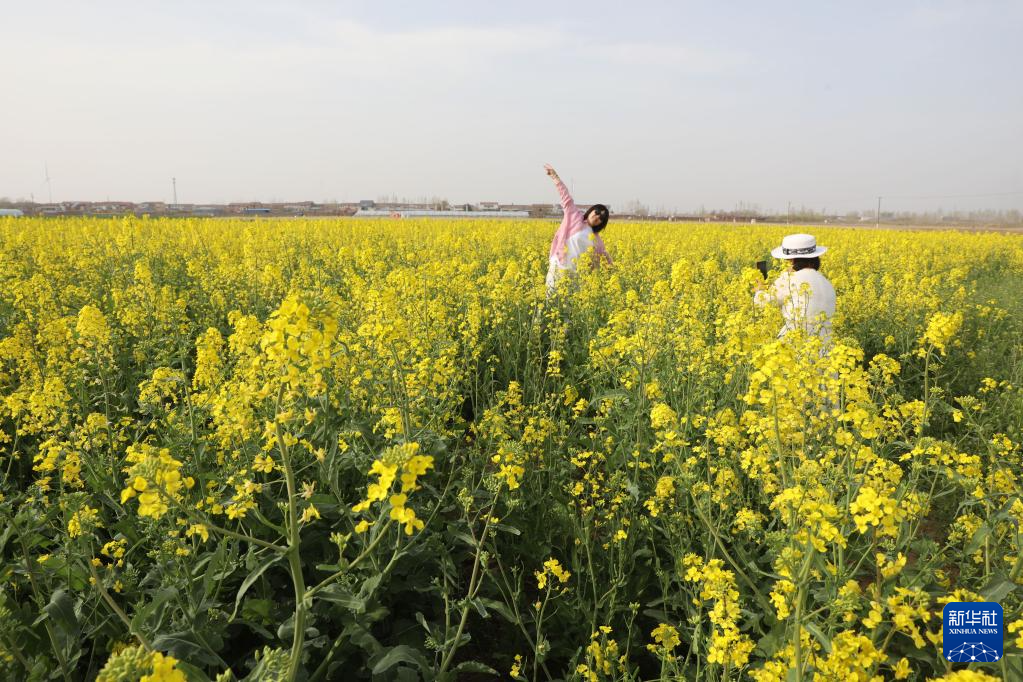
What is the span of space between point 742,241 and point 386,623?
46.9 ft

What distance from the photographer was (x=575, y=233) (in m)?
7.39

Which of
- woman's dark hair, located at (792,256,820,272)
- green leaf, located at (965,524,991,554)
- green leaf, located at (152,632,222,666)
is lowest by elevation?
green leaf, located at (152,632,222,666)

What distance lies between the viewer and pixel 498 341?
17.3 feet

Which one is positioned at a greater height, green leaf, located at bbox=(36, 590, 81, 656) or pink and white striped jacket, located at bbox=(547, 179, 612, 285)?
pink and white striped jacket, located at bbox=(547, 179, 612, 285)

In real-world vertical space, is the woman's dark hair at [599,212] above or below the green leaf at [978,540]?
above

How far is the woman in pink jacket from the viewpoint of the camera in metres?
7.32

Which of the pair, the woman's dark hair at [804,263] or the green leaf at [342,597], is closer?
the green leaf at [342,597]

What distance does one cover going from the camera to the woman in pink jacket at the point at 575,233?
7320 millimetres

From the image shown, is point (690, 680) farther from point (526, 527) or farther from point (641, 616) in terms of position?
point (526, 527)

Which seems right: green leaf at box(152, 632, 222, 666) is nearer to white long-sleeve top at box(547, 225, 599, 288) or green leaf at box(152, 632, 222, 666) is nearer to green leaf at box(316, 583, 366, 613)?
green leaf at box(316, 583, 366, 613)

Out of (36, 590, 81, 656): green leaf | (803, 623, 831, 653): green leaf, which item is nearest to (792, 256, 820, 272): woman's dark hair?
(803, 623, 831, 653): green leaf

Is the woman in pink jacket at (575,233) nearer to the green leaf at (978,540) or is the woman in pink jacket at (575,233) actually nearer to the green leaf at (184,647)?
the green leaf at (978,540)

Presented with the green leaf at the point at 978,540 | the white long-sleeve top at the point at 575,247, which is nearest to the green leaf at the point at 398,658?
the green leaf at the point at 978,540

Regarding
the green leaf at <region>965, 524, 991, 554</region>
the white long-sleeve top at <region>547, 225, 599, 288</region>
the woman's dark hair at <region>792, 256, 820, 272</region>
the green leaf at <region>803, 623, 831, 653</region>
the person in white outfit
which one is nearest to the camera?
the green leaf at <region>803, 623, 831, 653</region>
